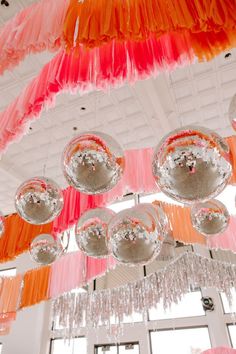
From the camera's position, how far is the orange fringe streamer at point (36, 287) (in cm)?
490

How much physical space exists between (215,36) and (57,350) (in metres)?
7.77

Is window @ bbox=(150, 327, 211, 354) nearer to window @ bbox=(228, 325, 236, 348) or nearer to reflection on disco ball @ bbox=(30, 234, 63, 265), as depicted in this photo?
window @ bbox=(228, 325, 236, 348)

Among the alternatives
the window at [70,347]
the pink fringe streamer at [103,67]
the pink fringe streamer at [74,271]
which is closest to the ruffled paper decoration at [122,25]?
the pink fringe streamer at [103,67]

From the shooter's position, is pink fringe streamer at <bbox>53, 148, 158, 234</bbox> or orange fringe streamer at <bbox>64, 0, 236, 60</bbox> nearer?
orange fringe streamer at <bbox>64, 0, 236, 60</bbox>

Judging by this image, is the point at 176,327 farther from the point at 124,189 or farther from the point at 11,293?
the point at 124,189

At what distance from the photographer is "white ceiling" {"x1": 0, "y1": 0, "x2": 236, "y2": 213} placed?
14.5ft

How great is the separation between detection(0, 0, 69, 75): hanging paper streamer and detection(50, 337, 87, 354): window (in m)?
7.02

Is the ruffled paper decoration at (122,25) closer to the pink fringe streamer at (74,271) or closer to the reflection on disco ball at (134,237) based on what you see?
the reflection on disco ball at (134,237)

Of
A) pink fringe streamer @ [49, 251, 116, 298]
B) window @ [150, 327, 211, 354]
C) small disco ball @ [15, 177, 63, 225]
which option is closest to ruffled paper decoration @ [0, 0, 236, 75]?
small disco ball @ [15, 177, 63, 225]

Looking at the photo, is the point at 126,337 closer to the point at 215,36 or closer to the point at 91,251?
the point at 91,251

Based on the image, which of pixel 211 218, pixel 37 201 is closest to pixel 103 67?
pixel 37 201

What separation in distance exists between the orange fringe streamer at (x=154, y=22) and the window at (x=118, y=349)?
6658 mm

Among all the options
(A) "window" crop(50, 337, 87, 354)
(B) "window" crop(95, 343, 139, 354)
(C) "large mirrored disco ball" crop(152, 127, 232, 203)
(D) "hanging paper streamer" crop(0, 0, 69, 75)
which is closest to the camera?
(C) "large mirrored disco ball" crop(152, 127, 232, 203)

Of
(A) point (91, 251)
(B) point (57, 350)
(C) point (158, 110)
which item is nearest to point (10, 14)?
(C) point (158, 110)
